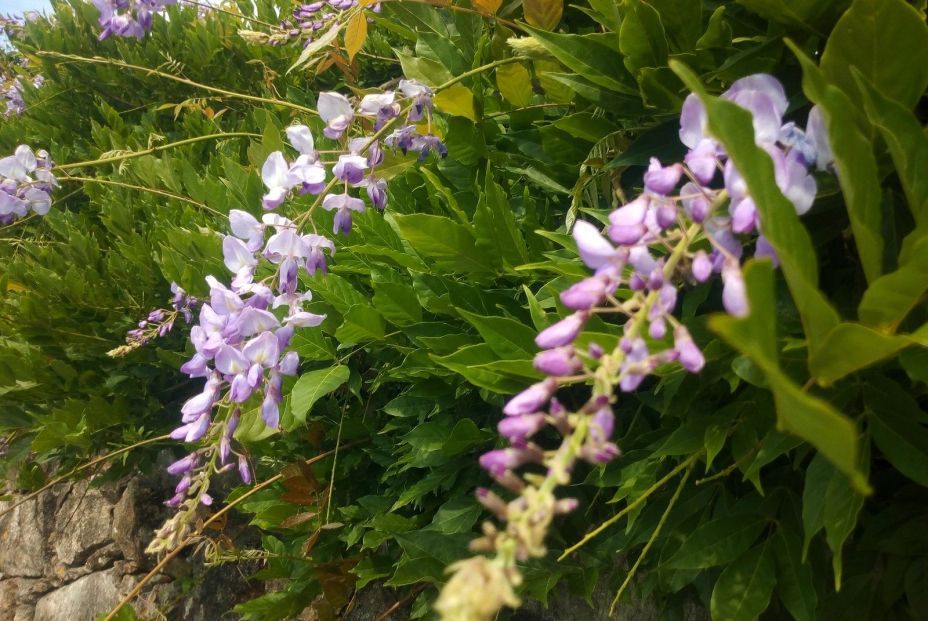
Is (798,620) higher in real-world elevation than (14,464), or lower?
higher

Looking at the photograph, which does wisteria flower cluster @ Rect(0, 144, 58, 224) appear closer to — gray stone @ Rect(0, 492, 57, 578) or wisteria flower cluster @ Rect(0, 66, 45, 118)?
gray stone @ Rect(0, 492, 57, 578)

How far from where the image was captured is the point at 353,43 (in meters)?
1.24

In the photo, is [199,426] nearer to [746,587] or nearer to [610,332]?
[610,332]

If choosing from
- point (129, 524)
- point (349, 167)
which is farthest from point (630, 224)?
point (129, 524)

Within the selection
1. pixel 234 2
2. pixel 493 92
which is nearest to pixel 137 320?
pixel 493 92

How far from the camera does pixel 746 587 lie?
3.14 feet

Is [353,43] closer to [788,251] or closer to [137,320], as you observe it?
[788,251]

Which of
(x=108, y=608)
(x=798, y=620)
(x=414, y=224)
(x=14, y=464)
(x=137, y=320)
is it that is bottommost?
(x=108, y=608)

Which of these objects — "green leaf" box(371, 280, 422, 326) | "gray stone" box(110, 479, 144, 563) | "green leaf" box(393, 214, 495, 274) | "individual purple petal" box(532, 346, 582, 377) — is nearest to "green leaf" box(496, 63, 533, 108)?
"green leaf" box(393, 214, 495, 274)

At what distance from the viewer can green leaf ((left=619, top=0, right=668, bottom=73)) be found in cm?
86

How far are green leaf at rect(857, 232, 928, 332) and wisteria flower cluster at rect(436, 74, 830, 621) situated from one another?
0.10 m

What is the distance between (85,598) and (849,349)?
3.12m

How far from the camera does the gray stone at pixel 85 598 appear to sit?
2688 mm

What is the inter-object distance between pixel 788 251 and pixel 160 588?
274 cm
